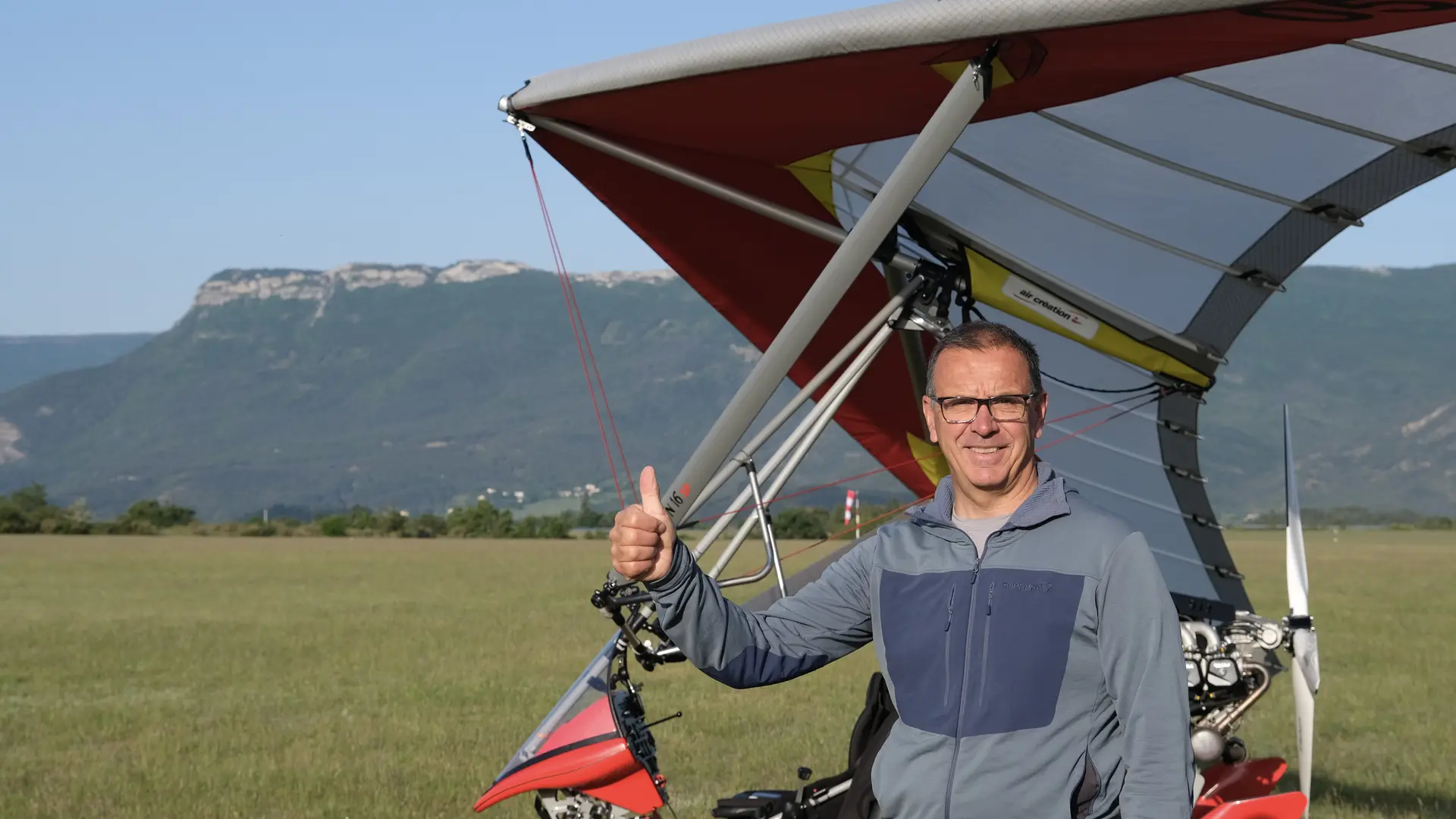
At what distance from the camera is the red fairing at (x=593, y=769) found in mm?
4957

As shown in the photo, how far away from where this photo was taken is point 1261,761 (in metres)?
6.36

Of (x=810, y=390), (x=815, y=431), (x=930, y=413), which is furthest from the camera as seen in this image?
(x=810, y=390)

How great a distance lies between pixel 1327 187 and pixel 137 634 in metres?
15.1

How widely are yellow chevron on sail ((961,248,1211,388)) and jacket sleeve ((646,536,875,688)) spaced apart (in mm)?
2879

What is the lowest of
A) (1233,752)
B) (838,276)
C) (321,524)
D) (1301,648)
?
(1233,752)

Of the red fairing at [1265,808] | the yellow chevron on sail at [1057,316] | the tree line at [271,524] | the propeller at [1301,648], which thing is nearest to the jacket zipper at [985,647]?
the red fairing at [1265,808]

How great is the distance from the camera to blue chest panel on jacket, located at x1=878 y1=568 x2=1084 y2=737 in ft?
9.34

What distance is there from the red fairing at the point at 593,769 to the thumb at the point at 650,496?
7.08 ft

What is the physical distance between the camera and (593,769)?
495 cm

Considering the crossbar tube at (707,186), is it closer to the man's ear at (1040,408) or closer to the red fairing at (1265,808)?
the red fairing at (1265,808)

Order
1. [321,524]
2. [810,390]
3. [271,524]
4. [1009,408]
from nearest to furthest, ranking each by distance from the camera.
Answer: [1009,408]
[810,390]
[271,524]
[321,524]

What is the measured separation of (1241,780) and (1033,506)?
3.83 metres

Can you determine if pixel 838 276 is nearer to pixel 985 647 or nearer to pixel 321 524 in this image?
pixel 985 647

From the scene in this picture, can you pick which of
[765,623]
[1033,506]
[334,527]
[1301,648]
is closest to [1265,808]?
[1301,648]
